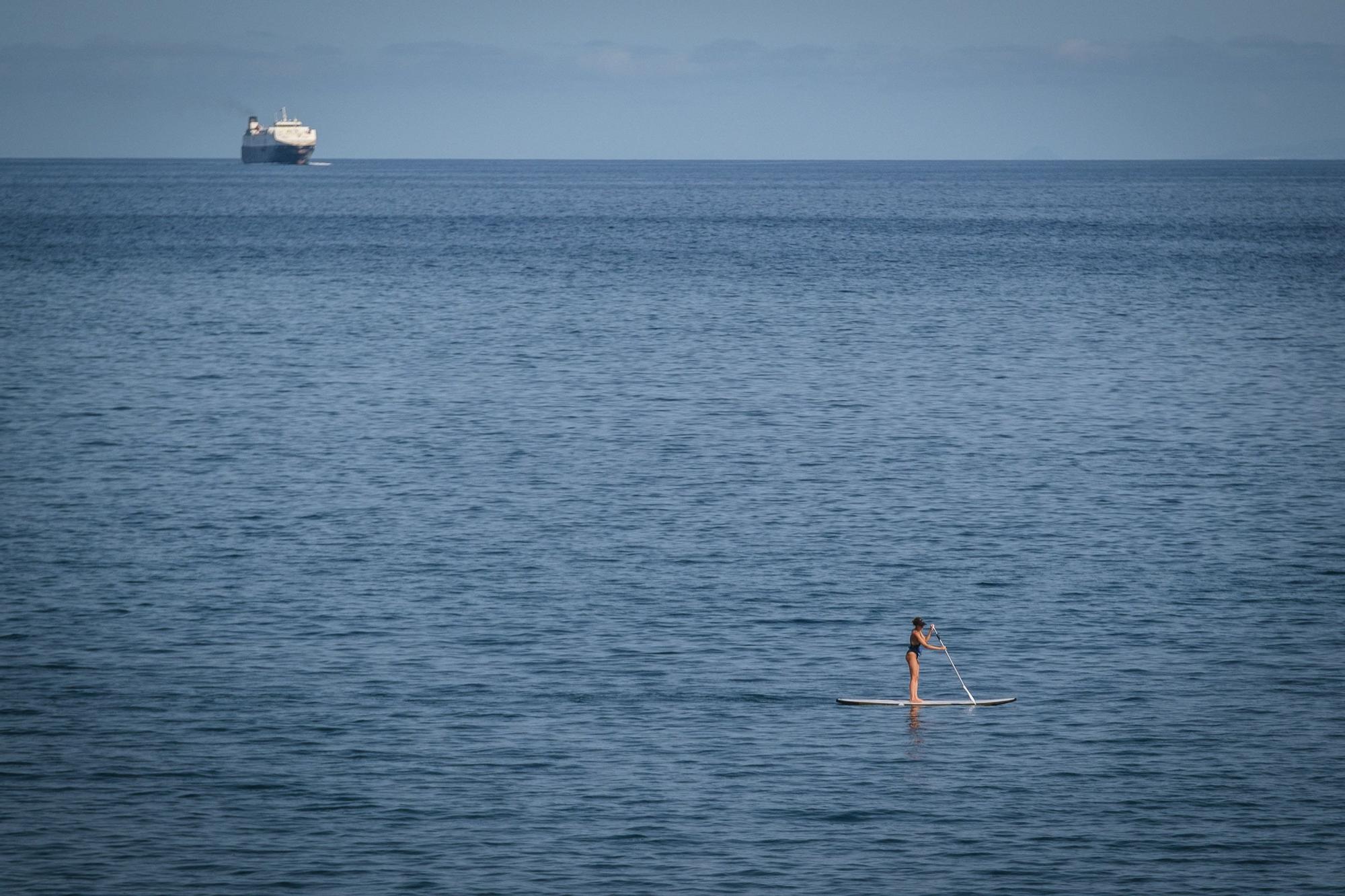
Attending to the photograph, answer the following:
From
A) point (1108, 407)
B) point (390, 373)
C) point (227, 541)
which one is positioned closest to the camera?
point (227, 541)

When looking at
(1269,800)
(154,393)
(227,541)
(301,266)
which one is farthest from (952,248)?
(1269,800)

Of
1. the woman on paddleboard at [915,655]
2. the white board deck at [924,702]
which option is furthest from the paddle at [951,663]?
the woman on paddleboard at [915,655]

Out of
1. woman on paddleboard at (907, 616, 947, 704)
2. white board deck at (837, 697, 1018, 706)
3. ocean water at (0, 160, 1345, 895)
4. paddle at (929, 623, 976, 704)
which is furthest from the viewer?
paddle at (929, 623, 976, 704)

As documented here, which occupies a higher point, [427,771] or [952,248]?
[952,248]

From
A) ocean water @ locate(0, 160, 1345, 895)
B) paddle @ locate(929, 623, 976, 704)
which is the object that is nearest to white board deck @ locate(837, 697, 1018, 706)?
paddle @ locate(929, 623, 976, 704)

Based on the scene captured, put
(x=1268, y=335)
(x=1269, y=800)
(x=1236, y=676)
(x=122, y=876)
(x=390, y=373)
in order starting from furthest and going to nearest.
A: (x=1268, y=335) → (x=390, y=373) → (x=1236, y=676) → (x=1269, y=800) → (x=122, y=876)

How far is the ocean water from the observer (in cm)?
2472

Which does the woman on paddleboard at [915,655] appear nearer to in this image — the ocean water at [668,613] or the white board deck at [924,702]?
the white board deck at [924,702]

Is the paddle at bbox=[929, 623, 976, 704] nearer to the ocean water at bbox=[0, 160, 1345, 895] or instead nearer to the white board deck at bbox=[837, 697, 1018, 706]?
the white board deck at bbox=[837, 697, 1018, 706]

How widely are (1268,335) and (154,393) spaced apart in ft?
184

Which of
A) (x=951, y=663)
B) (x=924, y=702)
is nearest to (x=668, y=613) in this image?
(x=951, y=663)

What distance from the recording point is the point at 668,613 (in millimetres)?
36000

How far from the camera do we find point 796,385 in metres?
69.2

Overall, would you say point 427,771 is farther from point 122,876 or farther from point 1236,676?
point 1236,676
